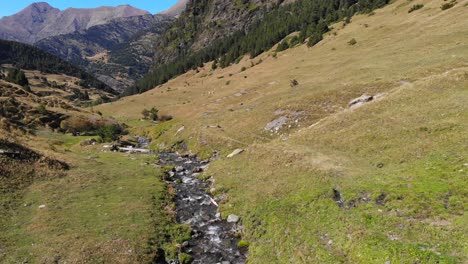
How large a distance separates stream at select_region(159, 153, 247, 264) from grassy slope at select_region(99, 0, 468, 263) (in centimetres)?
148

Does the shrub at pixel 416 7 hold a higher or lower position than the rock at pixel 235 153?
higher

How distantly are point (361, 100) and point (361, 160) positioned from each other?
64.0 ft

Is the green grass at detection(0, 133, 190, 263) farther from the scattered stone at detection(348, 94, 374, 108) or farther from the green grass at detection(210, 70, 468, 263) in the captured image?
the scattered stone at detection(348, 94, 374, 108)

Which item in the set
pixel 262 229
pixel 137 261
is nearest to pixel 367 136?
pixel 262 229

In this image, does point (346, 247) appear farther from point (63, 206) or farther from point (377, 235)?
point (63, 206)

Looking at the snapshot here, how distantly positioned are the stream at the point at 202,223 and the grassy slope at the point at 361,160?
1.48 meters

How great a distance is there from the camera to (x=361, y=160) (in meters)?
30.7

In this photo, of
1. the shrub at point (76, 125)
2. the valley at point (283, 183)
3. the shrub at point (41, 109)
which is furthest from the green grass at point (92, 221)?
the shrub at point (41, 109)

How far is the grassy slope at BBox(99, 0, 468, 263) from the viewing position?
744 inches

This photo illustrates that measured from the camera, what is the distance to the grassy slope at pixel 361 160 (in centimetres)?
1889

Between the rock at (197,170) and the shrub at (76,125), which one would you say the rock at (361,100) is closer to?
the rock at (197,170)

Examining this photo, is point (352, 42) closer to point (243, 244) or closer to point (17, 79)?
point (243, 244)

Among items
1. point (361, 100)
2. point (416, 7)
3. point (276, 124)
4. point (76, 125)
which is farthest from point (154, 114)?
point (416, 7)

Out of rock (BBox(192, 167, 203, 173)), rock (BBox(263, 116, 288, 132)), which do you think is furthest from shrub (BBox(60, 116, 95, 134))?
rock (BBox(263, 116, 288, 132))
